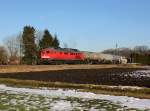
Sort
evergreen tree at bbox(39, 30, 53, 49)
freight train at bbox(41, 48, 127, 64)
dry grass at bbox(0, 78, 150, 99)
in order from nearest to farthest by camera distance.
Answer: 1. dry grass at bbox(0, 78, 150, 99)
2. freight train at bbox(41, 48, 127, 64)
3. evergreen tree at bbox(39, 30, 53, 49)

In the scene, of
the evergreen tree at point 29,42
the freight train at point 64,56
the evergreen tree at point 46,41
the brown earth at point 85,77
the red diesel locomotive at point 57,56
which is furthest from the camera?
the evergreen tree at point 46,41

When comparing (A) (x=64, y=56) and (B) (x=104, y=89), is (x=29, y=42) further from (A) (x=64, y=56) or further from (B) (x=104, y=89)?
(B) (x=104, y=89)

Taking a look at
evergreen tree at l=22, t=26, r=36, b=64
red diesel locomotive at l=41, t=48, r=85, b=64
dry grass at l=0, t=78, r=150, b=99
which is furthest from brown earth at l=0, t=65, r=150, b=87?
evergreen tree at l=22, t=26, r=36, b=64

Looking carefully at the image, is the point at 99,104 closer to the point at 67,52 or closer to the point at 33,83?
the point at 33,83

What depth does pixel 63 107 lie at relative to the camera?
1667 cm

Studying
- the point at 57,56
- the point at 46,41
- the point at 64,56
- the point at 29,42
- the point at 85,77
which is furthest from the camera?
the point at 46,41

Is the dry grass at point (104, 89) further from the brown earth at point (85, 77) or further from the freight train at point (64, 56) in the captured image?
the freight train at point (64, 56)

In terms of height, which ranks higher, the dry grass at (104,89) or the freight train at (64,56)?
the freight train at (64,56)

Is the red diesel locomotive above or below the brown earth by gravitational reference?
above

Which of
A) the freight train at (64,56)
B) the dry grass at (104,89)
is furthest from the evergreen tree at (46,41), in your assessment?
the dry grass at (104,89)

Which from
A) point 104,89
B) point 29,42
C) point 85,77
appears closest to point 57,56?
point 85,77

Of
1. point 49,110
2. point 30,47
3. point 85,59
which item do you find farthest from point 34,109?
point 30,47

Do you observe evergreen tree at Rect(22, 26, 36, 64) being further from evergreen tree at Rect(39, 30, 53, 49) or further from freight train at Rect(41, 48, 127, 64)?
freight train at Rect(41, 48, 127, 64)

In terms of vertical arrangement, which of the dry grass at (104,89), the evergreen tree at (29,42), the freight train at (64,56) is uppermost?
the evergreen tree at (29,42)
